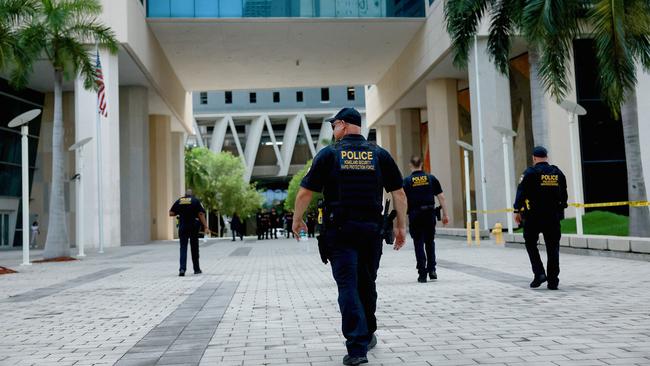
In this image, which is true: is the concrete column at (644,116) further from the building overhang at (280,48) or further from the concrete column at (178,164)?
the concrete column at (178,164)

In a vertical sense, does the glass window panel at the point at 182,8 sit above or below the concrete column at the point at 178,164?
above

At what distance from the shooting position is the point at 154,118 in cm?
4425

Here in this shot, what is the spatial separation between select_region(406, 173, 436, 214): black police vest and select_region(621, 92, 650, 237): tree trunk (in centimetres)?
795

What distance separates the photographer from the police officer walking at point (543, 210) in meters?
8.39

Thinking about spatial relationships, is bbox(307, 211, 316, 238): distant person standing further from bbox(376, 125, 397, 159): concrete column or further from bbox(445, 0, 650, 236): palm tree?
bbox(445, 0, 650, 236): palm tree

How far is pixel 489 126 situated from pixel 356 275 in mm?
26074

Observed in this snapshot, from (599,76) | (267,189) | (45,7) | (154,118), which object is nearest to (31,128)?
(154,118)

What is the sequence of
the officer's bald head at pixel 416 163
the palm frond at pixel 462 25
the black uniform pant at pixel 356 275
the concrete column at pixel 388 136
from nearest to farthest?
the black uniform pant at pixel 356 275 → the officer's bald head at pixel 416 163 → the palm frond at pixel 462 25 → the concrete column at pixel 388 136

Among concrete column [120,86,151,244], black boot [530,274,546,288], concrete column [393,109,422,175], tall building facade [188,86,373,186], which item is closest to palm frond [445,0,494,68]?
black boot [530,274,546,288]

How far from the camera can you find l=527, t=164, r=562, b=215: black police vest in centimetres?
845

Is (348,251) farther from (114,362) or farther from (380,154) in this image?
(114,362)

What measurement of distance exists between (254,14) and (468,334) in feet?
93.2

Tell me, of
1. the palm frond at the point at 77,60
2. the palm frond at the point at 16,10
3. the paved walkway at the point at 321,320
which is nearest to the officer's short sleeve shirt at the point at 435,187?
the paved walkway at the point at 321,320

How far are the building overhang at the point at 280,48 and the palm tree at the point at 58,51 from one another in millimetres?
11595
